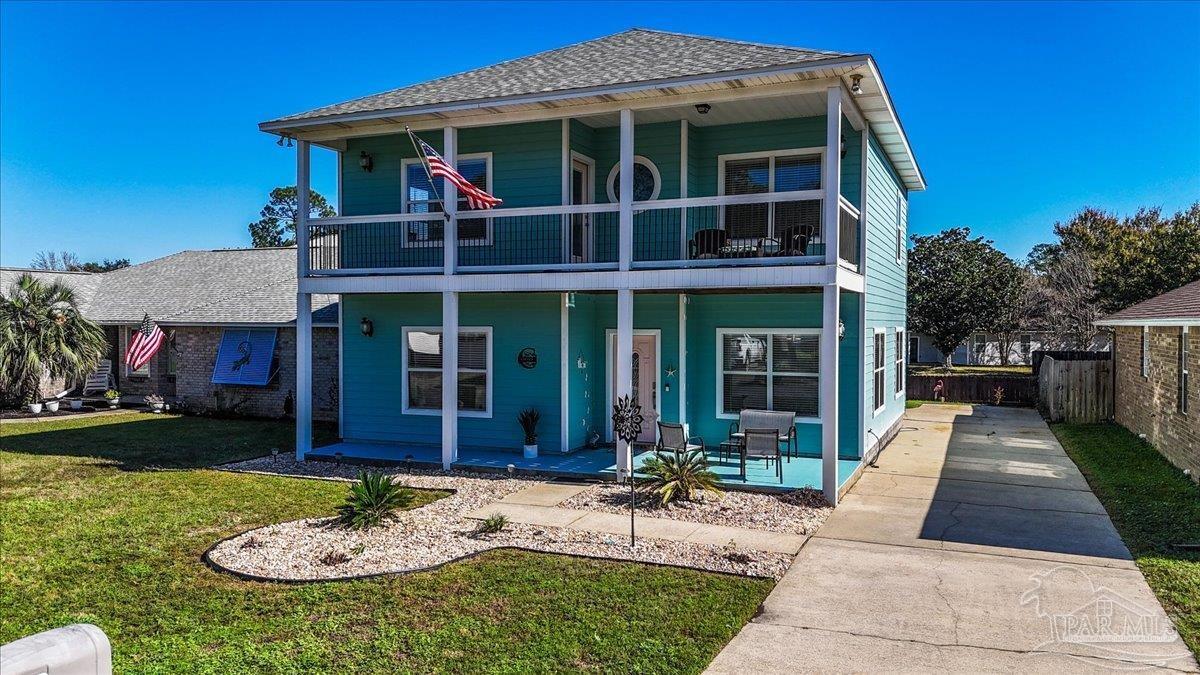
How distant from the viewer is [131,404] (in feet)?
71.2

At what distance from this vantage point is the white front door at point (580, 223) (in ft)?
44.5

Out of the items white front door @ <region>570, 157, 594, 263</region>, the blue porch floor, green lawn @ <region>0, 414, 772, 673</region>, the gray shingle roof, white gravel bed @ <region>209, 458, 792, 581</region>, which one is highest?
the gray shingle roof

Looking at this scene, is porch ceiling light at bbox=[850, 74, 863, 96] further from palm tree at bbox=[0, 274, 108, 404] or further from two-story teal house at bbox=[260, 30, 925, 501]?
palm tree at bbox=[0, 274, 108, 404]

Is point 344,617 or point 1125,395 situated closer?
point 344,617

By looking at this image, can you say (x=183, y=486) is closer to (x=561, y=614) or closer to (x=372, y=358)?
(x=372, y=358)

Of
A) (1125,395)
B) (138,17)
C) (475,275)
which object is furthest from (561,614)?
(138,17)

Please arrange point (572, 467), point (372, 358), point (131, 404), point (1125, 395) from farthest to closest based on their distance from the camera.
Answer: point (131, 404), point (1125, 395), point (372, 358), point (572, 467)

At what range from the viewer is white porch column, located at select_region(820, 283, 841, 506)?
1020 cm

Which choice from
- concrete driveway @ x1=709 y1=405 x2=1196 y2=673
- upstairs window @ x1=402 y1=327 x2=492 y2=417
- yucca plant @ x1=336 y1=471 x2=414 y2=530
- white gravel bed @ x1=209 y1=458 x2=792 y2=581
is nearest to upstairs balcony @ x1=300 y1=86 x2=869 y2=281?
upstairs window @ x1=402 y1=327 x2=492 y2=417

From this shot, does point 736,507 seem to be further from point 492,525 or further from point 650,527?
point 492,525

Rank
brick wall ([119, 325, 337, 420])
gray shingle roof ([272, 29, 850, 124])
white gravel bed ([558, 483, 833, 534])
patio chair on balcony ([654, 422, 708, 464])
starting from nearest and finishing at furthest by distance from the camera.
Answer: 1. white gravel bed ([558, 483, 833, 534])
2. gray shingle roof ([272, 29, 850, 124])
3. patio chair on balcony ([654, 422, 708, 464])
4. brick wall ([119, 325, 337, 420])

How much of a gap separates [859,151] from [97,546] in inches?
467

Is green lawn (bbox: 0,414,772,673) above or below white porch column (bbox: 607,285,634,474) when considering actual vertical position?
below

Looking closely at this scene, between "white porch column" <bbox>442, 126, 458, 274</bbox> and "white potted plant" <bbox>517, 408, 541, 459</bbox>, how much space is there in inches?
105
